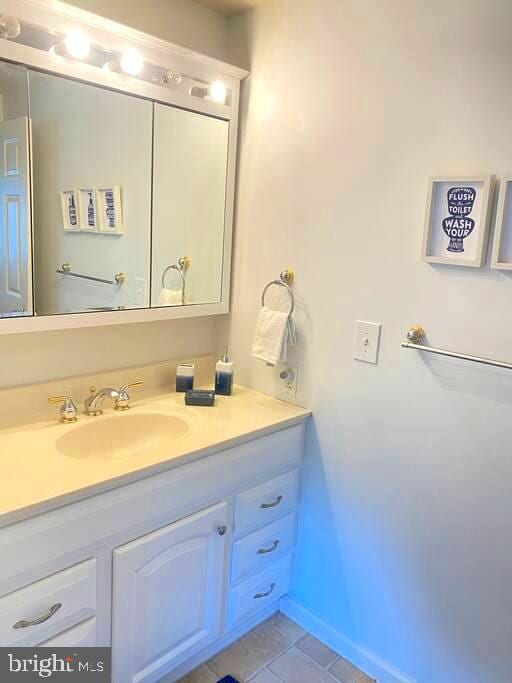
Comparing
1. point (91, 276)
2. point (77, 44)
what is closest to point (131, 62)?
point (77, 44)

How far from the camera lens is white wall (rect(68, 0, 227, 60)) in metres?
1.66

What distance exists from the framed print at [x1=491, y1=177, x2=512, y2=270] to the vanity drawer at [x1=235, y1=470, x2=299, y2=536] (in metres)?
1.00

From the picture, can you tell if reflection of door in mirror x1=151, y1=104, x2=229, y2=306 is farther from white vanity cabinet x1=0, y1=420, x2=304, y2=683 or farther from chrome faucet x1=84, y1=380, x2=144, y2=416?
white vanity cabinet x1=0, y1=420, x2=304, y2=683

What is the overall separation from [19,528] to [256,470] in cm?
78

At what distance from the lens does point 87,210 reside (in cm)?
165

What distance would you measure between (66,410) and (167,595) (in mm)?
642

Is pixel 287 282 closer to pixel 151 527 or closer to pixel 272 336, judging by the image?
pixel 272 336

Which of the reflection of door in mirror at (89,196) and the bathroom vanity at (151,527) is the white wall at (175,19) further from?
the bathroom vanity at (151,527)

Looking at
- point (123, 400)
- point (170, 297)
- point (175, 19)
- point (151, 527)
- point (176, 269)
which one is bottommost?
point (151, 527)

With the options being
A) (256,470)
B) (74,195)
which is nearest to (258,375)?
(256,470)

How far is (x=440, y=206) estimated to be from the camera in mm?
1449

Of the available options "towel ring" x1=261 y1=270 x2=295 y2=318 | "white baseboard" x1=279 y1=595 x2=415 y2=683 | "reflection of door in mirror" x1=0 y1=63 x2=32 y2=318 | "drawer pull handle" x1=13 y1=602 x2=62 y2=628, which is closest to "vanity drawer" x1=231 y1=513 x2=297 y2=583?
"white baseboard" x1=279 y1=595 x2=415 y2=683

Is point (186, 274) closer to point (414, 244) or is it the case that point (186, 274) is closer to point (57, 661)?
point (414, 244)

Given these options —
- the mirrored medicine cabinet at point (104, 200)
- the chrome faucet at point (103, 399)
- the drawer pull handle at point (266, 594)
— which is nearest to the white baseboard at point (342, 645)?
the drawer pull handle at point (266, 594)
